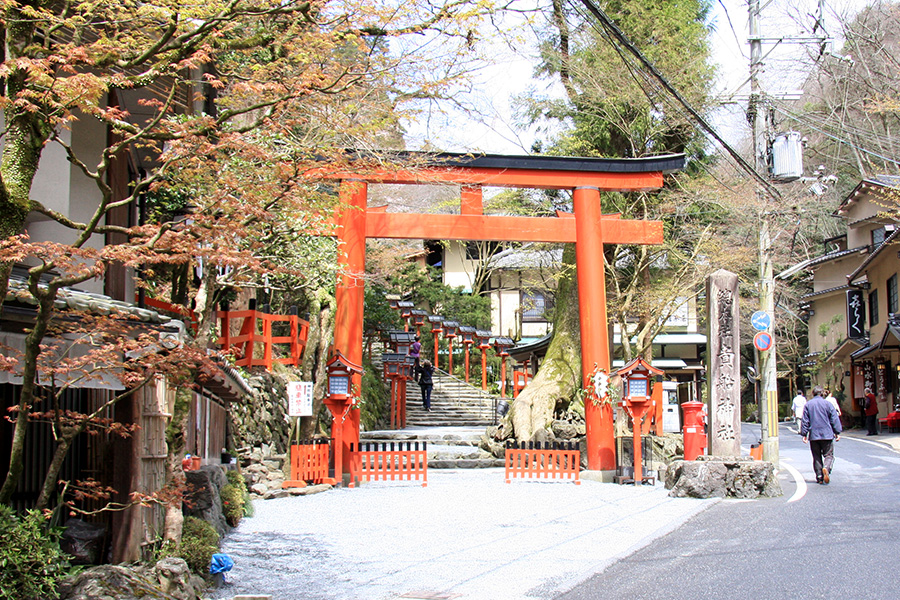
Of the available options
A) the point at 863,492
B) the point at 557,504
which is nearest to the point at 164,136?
the point at 557,504

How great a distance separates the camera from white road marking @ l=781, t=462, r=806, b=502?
1241cm

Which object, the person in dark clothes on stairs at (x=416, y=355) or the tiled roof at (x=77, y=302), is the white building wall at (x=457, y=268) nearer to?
the person in dark clothes on stairs at (x=416, y=355)

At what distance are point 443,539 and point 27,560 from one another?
5264mm

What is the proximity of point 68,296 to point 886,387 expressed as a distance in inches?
1253

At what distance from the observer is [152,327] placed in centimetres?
705

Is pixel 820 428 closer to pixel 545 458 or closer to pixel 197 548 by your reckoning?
pixel 545 458

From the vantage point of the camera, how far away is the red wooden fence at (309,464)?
15.4 m

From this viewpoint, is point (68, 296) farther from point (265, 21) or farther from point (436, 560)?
point (436, 560)

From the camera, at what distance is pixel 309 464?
Answer: 1566 cm

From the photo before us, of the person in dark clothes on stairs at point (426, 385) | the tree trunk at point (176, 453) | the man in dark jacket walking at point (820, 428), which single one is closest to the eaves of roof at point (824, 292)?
the person in dark clothes on stairs at point (426, 385)

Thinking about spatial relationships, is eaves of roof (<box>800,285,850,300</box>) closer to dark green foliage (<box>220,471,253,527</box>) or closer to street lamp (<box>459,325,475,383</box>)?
street lamp (<box>459,325,475,383</box>)

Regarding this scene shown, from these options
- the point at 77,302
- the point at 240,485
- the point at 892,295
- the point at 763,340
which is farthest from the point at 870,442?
the point at 77,302

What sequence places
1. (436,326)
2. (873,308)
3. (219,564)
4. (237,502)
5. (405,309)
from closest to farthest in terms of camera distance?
1. (219,564)
2. (237,502)
3. (405,309)
4. (873,308)
5. (436,326)

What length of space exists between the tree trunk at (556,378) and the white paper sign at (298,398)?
284 inches
